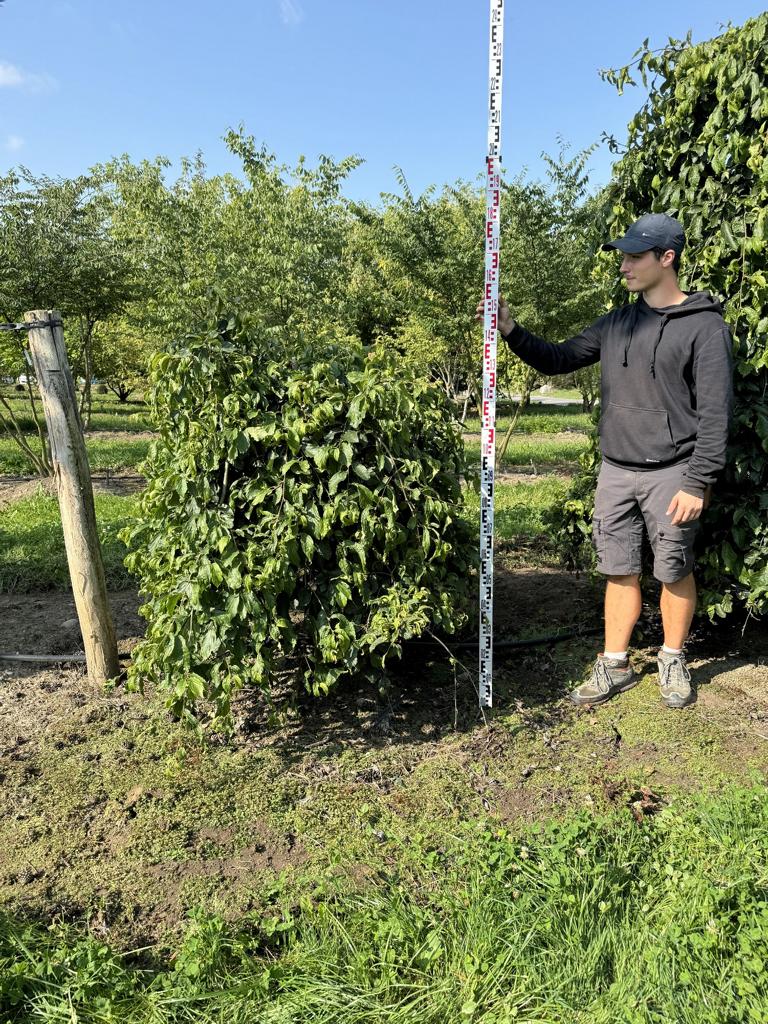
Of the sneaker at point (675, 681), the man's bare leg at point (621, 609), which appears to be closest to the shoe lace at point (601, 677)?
the man's bare leg at point (621, 609)

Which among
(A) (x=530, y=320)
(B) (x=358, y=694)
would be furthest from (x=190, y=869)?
(A) (x=530, y=320)

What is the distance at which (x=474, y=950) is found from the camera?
208 centimetres

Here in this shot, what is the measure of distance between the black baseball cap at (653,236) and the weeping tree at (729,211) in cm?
46

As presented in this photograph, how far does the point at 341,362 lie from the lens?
347 cm

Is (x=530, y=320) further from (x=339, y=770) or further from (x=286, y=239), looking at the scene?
(x=339, y=770)

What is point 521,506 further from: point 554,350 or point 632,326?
point 632,326

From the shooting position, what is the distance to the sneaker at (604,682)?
143 inches

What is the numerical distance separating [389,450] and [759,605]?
6.64 feet

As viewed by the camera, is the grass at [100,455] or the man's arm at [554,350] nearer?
the man's arm at [554,350]

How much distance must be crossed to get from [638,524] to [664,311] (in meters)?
1.04

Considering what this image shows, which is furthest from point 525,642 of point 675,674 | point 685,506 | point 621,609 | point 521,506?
point 521,506

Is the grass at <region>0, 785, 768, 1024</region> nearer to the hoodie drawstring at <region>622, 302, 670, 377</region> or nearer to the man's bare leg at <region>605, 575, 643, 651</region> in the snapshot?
the man's bare leg at <region>605, 575, 643, 651</region>

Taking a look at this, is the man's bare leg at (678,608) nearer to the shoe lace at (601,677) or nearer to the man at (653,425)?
the man at (653,425)

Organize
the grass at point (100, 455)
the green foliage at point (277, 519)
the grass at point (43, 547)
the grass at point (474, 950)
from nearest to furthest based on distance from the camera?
the grass at point (474, 950)
the green foliage at point (277, 519)
the grass at point (43, 547)
the grass at point (100, 455)
